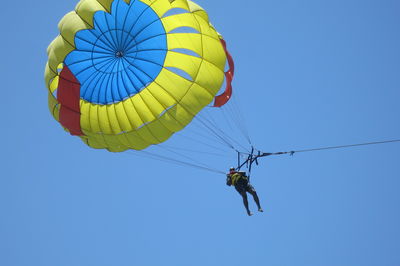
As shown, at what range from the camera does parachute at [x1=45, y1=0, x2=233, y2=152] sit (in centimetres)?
1666

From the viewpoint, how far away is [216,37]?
17.2m

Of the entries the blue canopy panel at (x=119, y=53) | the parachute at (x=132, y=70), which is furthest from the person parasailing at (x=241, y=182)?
the blue canopy panel at (x=119, y=53)

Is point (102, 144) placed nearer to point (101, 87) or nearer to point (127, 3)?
point (101, 87)

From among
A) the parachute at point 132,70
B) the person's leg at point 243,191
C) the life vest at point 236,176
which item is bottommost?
the person's leg at point 243,191

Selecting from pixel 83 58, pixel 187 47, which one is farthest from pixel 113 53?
pixel 187 47

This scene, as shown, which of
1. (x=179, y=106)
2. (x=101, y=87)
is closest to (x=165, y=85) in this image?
(x=179, y=106)

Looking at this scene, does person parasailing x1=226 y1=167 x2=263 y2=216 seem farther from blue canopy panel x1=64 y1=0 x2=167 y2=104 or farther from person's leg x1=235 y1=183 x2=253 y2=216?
blue canopy panel x1=64 y1=0 x2=167 y2=104

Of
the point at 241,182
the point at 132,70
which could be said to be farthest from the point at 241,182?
the point at 132,70

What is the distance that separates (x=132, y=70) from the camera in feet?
55.7

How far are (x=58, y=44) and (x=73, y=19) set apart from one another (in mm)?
674

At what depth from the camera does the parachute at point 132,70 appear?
16.7 metres

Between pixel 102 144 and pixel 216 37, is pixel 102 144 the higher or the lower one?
the lower one

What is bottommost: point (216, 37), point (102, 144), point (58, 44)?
point (102, 144)

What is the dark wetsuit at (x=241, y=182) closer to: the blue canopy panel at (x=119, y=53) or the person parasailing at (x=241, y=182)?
the person parasailing at (x=241, y=182)
